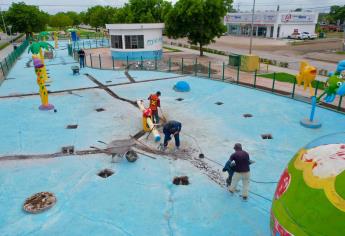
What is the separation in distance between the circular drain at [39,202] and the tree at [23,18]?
5509cm

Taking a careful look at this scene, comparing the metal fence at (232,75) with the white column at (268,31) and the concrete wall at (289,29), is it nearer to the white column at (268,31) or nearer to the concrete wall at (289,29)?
the concrete wall at (289,29)

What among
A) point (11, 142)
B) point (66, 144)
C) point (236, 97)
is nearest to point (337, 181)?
point (66, 144)

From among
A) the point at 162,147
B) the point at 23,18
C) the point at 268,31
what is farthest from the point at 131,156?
the point at 268,31

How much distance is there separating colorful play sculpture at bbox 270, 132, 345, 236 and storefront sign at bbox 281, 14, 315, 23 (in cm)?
6648

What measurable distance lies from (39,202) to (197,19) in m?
27.3

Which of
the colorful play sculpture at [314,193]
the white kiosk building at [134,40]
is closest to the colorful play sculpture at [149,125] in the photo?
the colorful play sculpture at [314,193]

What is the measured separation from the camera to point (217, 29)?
106ft

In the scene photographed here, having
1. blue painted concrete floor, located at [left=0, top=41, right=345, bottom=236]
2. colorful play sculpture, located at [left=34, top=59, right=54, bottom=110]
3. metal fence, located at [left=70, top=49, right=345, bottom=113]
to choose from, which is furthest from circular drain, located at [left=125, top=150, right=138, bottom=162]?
metal fence, located at [left=70, top=49, right=345, bottom=113]

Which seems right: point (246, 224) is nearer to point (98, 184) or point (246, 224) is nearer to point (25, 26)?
point (98, 184)

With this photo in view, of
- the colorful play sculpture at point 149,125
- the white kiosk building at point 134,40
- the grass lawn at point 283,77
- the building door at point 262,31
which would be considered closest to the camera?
the colorful play sculpture at point 149,125

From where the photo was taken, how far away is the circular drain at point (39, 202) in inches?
301

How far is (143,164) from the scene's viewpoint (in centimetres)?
995

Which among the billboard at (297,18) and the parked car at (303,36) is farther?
the billboard at (297,18)

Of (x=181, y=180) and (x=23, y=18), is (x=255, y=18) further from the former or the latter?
(x=181, y=180)
